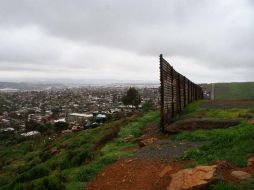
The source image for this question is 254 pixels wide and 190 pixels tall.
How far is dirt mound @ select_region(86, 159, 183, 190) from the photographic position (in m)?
8.14

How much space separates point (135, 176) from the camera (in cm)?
876

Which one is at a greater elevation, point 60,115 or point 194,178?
point 194,178

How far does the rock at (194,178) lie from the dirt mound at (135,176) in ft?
1.49

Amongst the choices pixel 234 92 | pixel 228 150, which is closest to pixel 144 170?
pixel 228 150

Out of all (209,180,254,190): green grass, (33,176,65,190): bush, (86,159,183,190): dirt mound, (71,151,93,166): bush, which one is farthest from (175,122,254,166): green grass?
(71,151,93,166): bush

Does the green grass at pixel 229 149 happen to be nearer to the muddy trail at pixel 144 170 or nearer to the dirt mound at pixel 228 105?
the muddy trail at pixel 144 170

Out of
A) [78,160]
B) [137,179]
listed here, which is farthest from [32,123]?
[137,179]

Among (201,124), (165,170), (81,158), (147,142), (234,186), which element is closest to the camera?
(234,186)

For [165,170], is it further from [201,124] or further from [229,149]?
[201,124]

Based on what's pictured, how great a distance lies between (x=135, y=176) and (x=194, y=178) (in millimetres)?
1946

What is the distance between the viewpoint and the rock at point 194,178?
6861 millimetres

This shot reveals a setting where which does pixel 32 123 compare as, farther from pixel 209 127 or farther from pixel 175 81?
pixel 209 127

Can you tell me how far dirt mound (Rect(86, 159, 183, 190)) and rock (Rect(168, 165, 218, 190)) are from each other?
0.45 meters

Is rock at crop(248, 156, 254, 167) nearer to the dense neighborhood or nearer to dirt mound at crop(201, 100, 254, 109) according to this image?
dirt mound at crop(201, 100, 254, 109)
